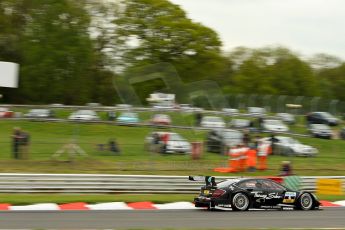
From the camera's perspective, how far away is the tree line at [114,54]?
190 ft

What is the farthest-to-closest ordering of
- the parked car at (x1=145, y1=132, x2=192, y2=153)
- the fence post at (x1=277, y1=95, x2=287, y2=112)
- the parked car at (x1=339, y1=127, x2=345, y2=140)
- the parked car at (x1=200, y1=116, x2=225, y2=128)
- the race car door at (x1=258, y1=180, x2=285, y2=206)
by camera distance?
1. the fence post at (x1=277, y1=95, x2=287, y2=112)
2. the parked car at (x1=339, y1=127, x2=345, y2=140)
3. the parked car at (x1=200, y1=116, x2=225, y2=128)
4. the parked car at (x1=145, y1=132, x2=192, y2=153)
5. the race car door at (x1=258, y1=180, x2=285, y2=206)

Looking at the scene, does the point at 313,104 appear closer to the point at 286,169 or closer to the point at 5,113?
the point at 286,169

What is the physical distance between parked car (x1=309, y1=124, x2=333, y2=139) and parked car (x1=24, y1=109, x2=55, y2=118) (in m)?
13.6

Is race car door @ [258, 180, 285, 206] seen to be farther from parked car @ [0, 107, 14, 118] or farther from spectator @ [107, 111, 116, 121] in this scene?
parked car @ [0, 107, 14, 118]

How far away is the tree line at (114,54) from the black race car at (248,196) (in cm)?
3632

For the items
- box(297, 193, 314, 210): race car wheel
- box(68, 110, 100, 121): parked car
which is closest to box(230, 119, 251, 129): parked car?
box(68, 110, 100, 121): parked car

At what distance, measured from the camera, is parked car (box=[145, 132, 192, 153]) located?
2264cm

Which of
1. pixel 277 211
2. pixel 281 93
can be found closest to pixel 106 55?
pixel 281 93

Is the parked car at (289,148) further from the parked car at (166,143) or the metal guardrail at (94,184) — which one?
the metal guardrail at (94,184)

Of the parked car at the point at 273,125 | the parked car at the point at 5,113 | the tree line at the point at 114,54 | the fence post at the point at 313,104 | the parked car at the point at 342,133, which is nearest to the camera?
the parked car at the point at 5,113

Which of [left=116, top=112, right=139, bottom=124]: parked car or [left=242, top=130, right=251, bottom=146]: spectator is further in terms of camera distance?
[left=116, top=112, right=139, bottom=124]: parked car

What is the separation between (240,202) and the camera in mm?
15906

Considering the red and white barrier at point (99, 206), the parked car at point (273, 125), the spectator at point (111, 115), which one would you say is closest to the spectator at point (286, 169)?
the red and white barrier at point (99, 206)

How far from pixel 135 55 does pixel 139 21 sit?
13.4 ft
